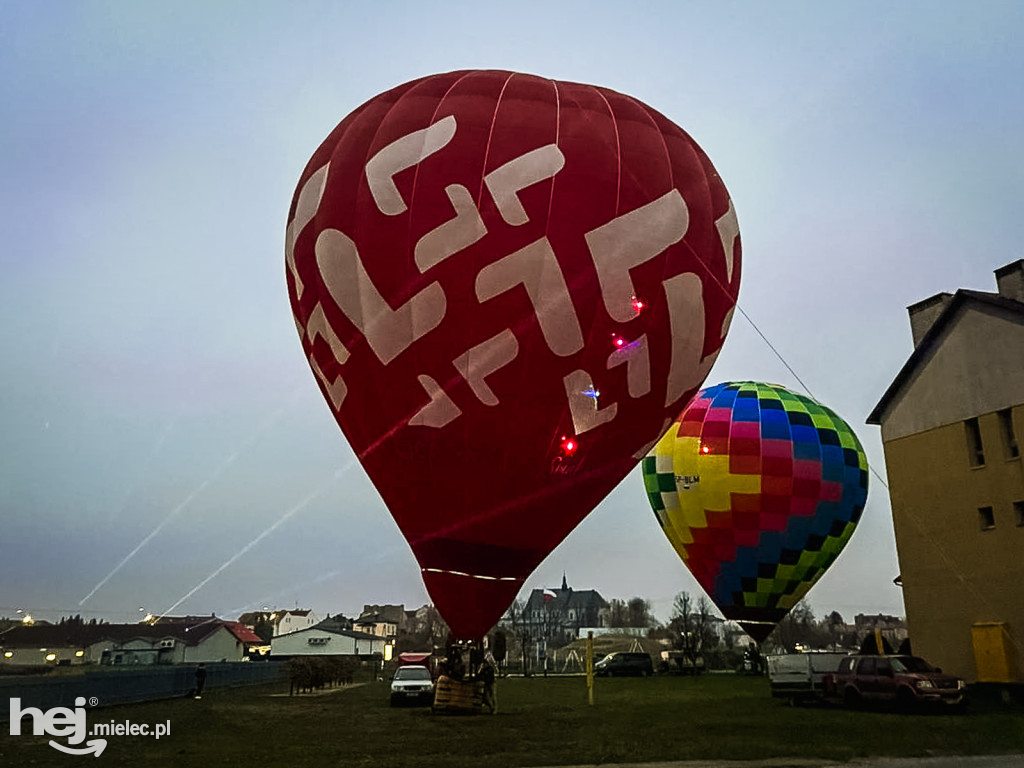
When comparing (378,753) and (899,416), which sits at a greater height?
(899,416)

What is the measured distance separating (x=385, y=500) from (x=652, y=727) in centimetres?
603

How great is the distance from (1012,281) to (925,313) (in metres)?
3.00

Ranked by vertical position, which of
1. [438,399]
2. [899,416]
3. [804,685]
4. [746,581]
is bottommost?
[804,685]

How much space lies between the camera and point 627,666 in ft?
138

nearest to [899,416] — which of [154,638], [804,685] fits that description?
[804,685]

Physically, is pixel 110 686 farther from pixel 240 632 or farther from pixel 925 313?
pixel 240 632

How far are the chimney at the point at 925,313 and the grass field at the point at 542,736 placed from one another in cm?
1139

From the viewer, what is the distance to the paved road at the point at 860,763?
A: 384 inches

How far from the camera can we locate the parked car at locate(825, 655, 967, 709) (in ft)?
53.5

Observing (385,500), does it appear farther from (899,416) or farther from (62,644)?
(62,644)

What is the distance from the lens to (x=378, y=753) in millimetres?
11438

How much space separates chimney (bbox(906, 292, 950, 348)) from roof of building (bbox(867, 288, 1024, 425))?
3.17ft

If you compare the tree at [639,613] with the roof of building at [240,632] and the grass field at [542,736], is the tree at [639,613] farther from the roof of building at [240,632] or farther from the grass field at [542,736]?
the grass field at [542,736]

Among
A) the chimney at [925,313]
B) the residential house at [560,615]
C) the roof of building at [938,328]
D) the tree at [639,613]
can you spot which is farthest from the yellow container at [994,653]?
the tree at [639,613]
